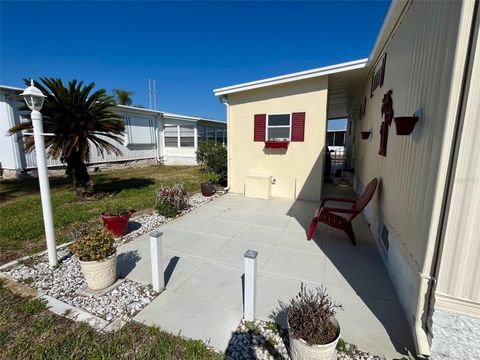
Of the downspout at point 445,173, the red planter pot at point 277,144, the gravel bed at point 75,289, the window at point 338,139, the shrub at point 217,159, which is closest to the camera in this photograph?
the downspout at point 445,173

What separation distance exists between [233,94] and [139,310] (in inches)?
266

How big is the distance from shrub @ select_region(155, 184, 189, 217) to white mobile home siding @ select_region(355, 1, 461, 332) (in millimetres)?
4342

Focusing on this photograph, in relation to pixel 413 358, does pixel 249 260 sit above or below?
above

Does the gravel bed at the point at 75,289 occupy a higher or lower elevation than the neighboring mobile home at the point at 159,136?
lower

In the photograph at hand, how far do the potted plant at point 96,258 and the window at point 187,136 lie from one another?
14280 mm

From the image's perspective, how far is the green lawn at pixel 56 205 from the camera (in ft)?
13.9

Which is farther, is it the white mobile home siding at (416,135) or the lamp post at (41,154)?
the lamp post at (41,154)

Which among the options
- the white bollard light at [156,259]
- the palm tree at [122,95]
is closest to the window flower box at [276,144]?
the white bollard light at [156,259]

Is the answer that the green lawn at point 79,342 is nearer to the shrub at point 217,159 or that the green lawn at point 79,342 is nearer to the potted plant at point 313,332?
the potted plant at point 313,332

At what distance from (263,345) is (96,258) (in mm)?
2111

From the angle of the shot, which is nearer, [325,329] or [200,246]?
[325,329]

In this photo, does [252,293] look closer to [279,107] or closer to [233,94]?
[279,107]

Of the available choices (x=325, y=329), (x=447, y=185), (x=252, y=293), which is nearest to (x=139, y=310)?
(x=252, y=293)

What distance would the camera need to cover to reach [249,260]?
7.37 ft
